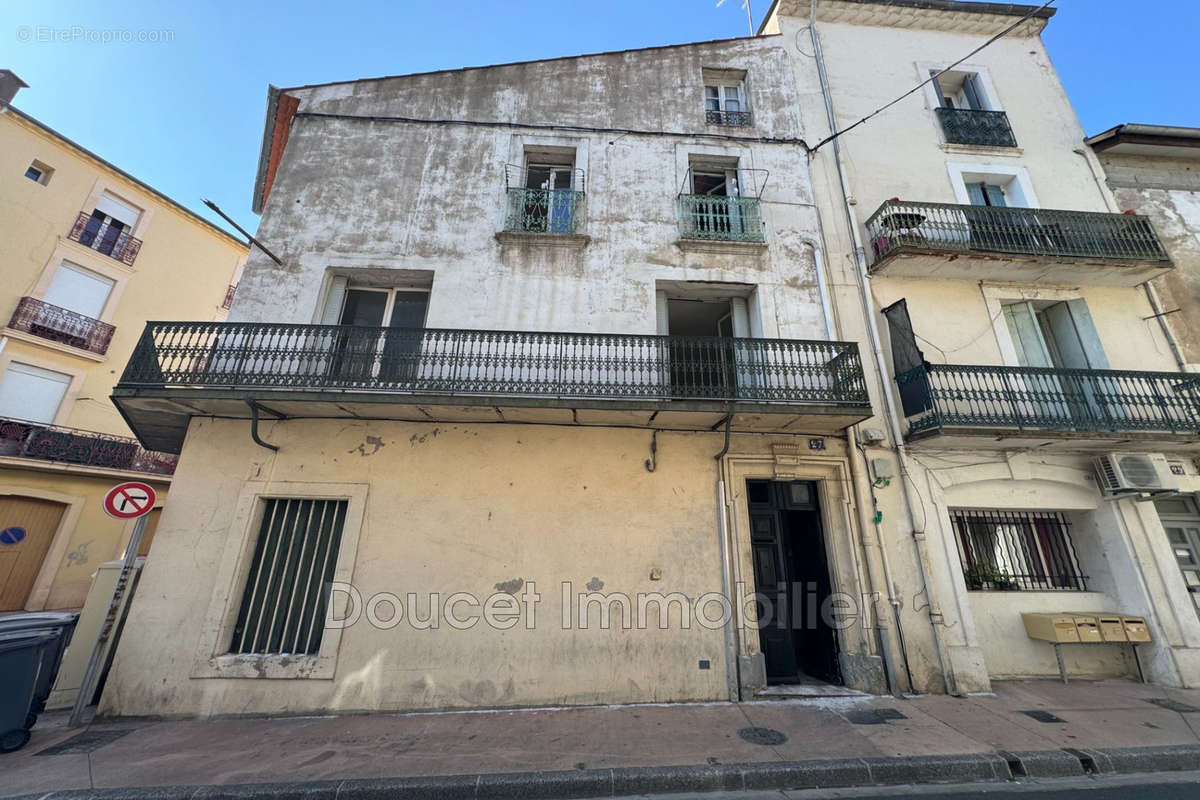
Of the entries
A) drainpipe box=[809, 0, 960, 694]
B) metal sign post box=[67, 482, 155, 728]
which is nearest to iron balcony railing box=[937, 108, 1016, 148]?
drainpipe box=[809, 0, 960, 694]

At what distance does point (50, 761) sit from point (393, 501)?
3774mm

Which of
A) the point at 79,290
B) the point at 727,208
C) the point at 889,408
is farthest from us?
the point at 79,290

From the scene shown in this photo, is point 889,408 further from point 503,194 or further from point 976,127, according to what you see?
point 503,194

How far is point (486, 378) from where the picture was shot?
6309 millimetres

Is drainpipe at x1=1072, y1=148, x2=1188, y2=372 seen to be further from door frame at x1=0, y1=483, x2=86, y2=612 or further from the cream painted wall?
door frame at x1=0, y1=483, x2=86, y2=612

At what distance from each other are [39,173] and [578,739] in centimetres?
2263

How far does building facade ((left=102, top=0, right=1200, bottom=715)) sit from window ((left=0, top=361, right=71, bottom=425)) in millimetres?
10376

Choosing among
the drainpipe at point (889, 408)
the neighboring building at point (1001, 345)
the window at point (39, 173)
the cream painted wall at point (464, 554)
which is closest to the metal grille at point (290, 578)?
the cream painted wall at point (464, 554)

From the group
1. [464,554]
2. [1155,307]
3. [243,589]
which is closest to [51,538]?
[243,589]

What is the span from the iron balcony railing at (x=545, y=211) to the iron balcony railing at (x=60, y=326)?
15.9 meters

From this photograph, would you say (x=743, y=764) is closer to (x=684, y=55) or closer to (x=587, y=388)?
(x=587, y=388)

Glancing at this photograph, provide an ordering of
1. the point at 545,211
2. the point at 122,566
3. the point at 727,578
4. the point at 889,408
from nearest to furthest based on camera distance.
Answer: the point at 122,566 → the point at 727,578 → the point at 889,408 → the point at 545,211

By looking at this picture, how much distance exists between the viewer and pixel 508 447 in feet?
21.8

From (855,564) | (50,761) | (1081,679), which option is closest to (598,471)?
(855,564)
